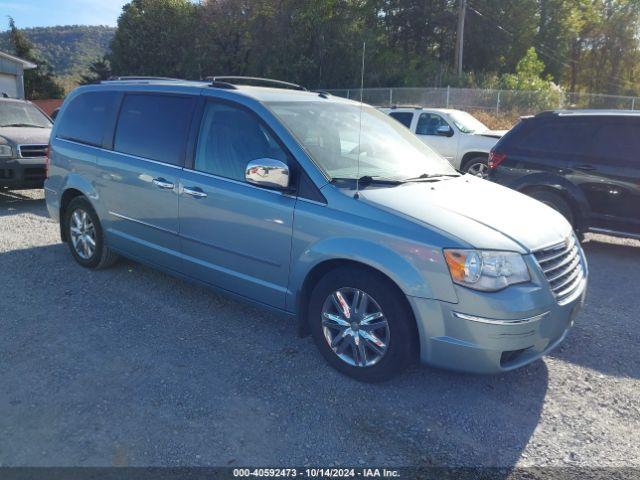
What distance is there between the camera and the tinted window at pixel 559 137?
7.04m

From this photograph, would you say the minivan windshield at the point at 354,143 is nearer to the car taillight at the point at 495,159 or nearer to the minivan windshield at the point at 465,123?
the car taillight at the point at 495,159

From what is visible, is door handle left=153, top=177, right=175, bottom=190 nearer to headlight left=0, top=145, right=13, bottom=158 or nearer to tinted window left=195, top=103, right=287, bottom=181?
tinted window left=195, top=103, right=287, bottom=181

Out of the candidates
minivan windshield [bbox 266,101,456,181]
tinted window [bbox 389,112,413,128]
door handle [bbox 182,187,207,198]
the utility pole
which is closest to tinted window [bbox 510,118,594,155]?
minivan windshield [bbox 266,101,456,181]

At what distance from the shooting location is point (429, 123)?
1331 cm

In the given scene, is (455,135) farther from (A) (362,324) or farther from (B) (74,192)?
(A) (362,324)

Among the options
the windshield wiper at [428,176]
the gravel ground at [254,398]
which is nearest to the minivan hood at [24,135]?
the gravel ground at [254,398]

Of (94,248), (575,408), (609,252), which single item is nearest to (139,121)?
(94,248)

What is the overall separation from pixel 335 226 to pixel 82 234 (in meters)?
3.31

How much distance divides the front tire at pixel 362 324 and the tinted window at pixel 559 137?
4.82 meters

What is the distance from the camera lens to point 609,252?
7.32 meters

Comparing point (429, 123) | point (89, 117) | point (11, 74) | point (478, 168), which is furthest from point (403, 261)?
point (11, 74)

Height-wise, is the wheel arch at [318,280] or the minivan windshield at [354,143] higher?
the minivan windshield at [354,143]

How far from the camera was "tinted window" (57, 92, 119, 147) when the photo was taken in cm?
534

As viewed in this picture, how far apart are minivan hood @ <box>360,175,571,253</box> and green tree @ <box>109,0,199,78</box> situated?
3793 cm
